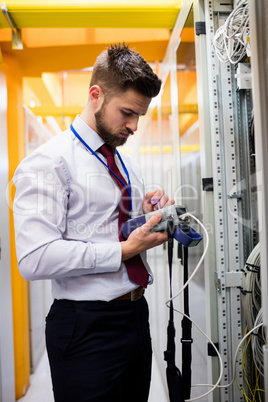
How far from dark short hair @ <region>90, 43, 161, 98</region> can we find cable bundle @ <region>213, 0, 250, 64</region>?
360 millimetres

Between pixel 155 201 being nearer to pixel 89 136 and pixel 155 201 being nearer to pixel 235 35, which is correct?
pixel 89 136

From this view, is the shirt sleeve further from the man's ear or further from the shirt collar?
the man's ear

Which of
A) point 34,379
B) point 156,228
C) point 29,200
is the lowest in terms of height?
point 34,379

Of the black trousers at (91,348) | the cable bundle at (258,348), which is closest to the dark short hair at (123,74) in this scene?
the black trousers at (91,348)

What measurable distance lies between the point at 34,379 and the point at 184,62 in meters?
2.87

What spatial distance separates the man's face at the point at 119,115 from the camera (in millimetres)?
1188

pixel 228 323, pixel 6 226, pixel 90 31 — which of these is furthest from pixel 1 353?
pixel 90 31

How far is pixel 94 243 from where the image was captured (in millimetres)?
1134

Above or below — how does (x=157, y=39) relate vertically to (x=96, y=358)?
above

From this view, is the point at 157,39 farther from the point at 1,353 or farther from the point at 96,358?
the point at 1,353

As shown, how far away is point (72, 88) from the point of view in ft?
16.6

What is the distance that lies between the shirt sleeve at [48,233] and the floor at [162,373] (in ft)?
2.76

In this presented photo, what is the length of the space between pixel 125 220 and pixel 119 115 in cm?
40

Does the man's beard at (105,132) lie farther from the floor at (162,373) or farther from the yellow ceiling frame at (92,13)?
the yellow ceiling frame at (92,13)
